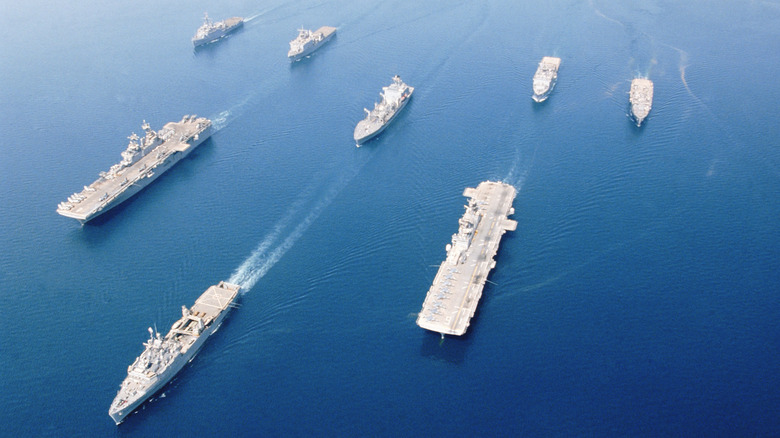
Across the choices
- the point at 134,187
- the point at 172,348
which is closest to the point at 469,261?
the point at 172,348

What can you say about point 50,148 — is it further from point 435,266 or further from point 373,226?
point 435,266

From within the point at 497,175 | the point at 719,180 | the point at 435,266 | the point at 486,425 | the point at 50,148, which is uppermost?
the point at 719,180

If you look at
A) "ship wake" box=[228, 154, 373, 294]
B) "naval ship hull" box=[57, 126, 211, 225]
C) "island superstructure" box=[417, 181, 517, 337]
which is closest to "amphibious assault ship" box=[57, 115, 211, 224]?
"naval ship hull" box=[57, 126, 211, 225]

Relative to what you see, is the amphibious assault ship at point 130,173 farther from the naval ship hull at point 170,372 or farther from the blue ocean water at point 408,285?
the naval ship hull at point 170,372

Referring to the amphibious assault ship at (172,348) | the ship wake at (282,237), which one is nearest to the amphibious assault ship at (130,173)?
the ship wake at (282,237)

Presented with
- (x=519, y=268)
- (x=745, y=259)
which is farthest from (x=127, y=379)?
(x=745, y=259)

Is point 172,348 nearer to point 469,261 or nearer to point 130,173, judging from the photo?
point 469,261
